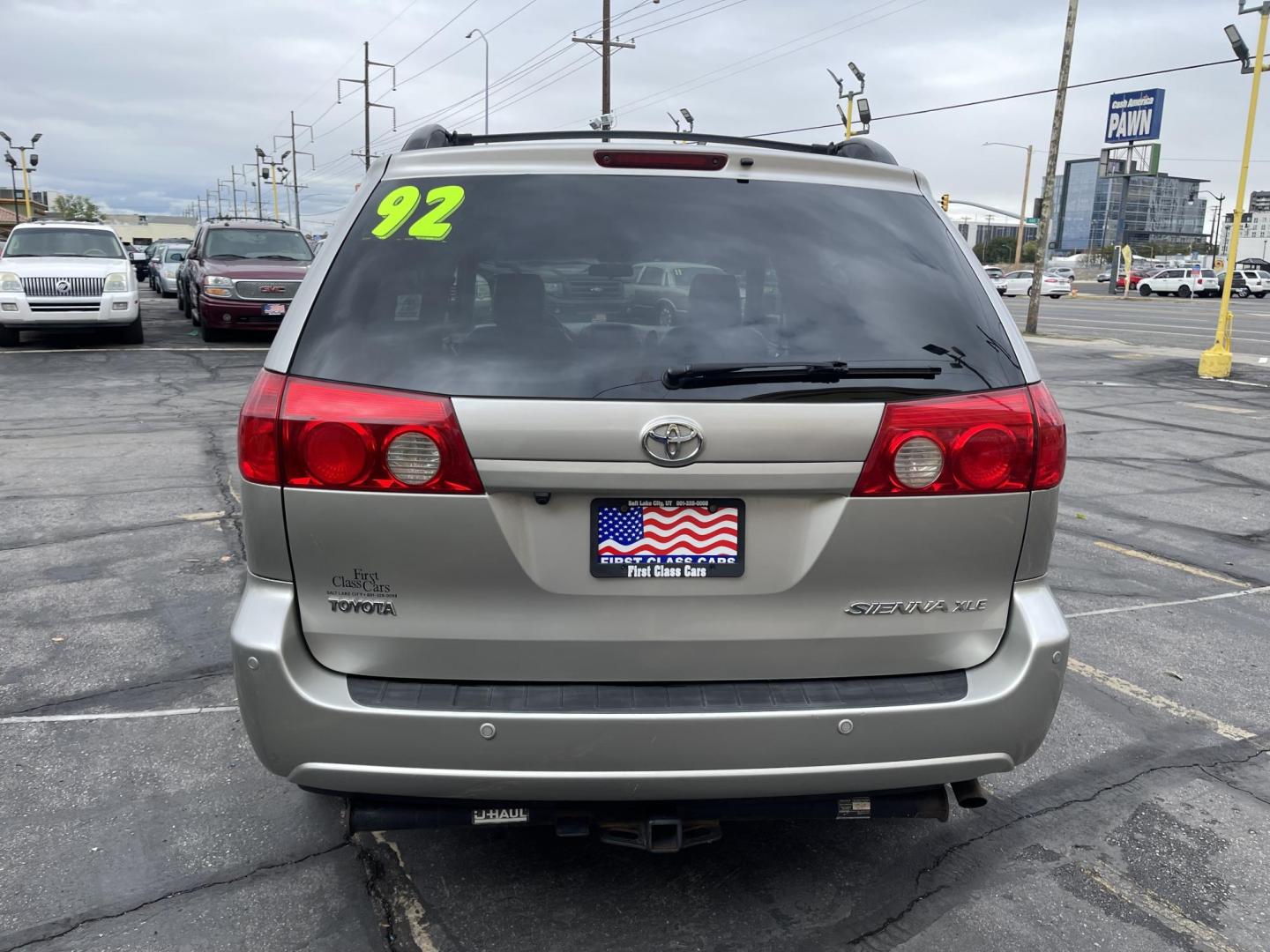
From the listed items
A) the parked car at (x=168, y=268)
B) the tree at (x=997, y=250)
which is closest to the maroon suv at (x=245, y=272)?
the parked car at (x=168, y=268)

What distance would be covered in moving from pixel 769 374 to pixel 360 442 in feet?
3.02

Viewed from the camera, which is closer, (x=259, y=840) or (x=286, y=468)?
(x=286, y=468)

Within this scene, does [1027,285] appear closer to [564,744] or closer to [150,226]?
[564,744]

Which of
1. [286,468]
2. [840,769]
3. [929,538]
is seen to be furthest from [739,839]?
[286,468]

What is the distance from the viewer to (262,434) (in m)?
2.34

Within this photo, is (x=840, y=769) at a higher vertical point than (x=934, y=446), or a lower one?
lower

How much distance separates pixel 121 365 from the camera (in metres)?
14.9

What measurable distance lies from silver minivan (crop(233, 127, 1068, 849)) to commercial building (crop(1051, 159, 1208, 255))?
475 ft

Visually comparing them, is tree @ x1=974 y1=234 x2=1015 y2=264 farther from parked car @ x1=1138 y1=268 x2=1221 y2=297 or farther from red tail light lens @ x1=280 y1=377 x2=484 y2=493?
red tail light lens @ x1=280 y1=377 x2=484 y2=493

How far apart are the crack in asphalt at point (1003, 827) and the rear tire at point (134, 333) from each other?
17106mm

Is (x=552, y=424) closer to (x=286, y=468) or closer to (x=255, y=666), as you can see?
(x=286, y=468)

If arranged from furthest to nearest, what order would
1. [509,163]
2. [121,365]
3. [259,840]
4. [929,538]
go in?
[121,365], [259,840], [509,163], [929,538]

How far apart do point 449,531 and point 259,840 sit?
1.42 meters

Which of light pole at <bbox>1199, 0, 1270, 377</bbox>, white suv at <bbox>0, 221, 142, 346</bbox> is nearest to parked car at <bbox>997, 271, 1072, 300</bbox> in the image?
light pole at <bbox>1199, 0, 1270, 377</bbox>
